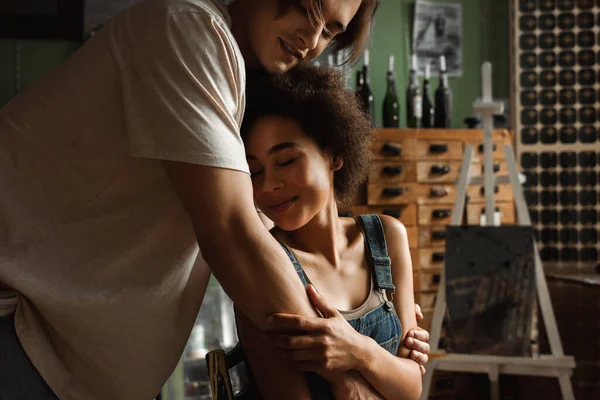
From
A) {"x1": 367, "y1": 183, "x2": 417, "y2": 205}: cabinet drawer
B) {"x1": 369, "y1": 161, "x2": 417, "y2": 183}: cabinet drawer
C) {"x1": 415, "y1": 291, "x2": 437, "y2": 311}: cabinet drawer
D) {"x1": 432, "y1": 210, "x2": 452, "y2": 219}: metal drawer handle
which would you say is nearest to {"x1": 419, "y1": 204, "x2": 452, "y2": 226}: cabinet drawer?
{"x1": 432, "y1": 210, "x2": 452, "y2": 219}: metal drawer handle

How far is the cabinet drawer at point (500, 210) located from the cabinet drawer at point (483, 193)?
3cm

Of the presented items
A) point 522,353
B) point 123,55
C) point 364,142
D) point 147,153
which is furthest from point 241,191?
point 522,353

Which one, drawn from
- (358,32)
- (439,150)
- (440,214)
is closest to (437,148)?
(439,150)

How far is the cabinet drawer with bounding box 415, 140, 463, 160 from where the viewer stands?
16.0 feet

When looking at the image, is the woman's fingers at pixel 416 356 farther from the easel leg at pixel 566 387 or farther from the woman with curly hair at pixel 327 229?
the easel leg at pixel 566 387

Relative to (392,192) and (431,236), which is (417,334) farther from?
(431,236)

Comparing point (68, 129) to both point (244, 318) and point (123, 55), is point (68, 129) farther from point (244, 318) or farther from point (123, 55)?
point (244, 318)

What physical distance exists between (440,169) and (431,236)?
465 mm

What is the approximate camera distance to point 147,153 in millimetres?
900

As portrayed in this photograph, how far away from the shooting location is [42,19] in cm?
495

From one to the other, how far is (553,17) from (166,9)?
536 centimetres

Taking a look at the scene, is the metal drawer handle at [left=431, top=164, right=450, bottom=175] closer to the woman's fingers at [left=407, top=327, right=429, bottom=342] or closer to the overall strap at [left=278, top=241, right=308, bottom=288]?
the woman's fingers at [left=407, top=327, right=429, bottom=342]

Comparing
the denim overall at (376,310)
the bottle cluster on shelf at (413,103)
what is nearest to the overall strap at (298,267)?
the denim overall at (376,310)

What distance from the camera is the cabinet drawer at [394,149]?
477 centimetres
